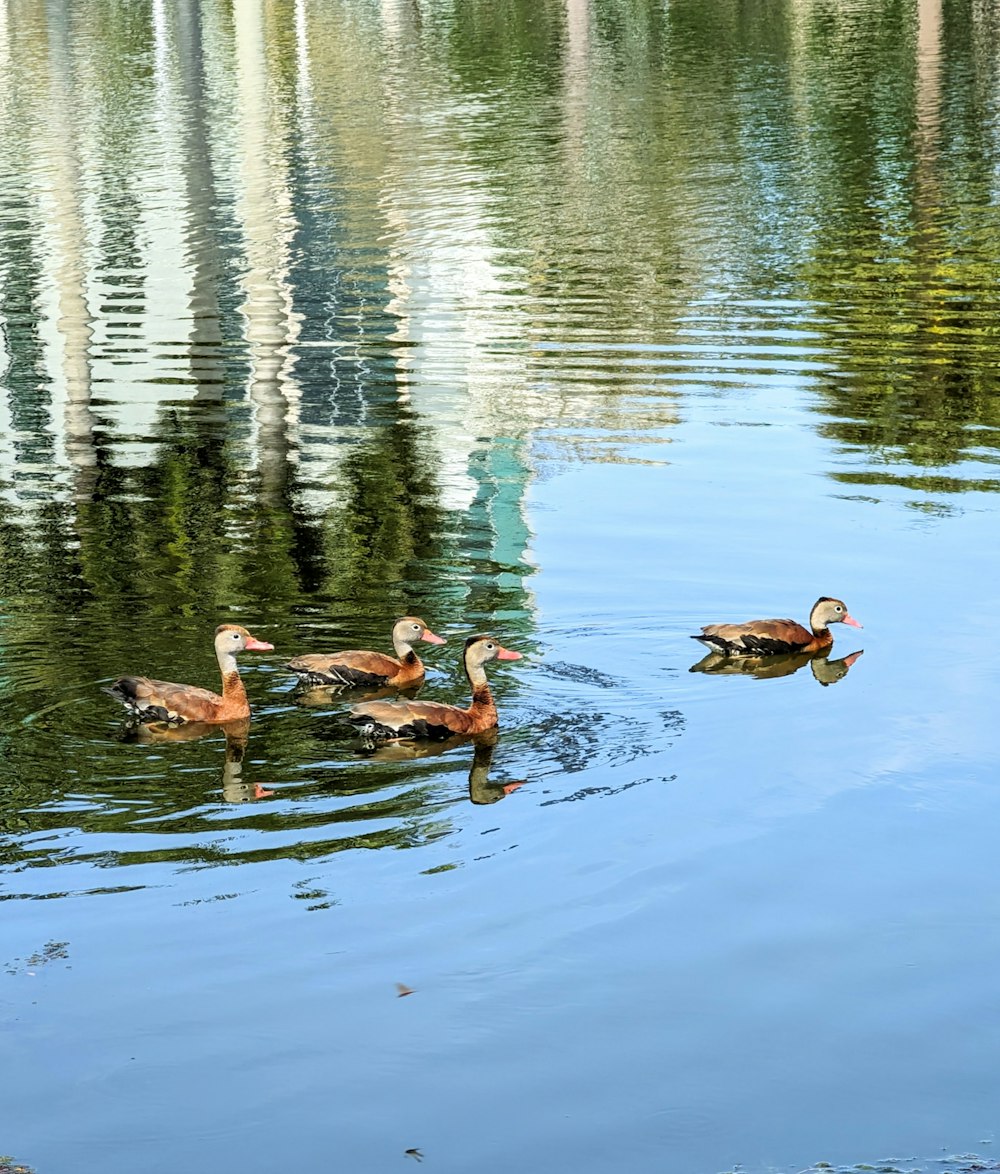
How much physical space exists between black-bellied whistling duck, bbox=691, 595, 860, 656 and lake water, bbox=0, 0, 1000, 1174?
0.17 m

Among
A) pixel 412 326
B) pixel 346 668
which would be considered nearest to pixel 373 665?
pixel 346 668

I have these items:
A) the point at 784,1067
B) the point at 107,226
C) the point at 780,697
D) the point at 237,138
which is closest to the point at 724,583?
the point at 780,697

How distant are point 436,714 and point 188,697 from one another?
1365 millimetres

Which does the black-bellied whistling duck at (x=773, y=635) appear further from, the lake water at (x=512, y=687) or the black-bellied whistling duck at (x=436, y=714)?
the black-bellied whistling duck at (x=436, y=714)

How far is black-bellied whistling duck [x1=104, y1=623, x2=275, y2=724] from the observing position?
37.8ft

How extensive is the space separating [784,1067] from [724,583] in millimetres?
6868

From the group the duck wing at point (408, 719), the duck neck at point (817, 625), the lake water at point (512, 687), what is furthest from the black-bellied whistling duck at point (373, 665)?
the duck neck at point (817, 625)

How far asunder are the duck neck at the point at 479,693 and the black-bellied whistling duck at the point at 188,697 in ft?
4.20

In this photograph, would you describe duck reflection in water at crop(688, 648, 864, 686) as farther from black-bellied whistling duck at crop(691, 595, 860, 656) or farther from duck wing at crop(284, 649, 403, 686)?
duck wing at crop(284, 649, 403, 686)

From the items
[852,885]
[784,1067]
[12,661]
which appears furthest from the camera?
[12,661]

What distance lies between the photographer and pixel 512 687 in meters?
12.3

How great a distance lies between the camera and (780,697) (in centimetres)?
1259

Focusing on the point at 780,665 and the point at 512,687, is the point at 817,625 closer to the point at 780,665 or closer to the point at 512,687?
the point at 780,665

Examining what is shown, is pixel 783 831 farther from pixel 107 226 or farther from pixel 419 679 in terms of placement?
pixel 107 226
